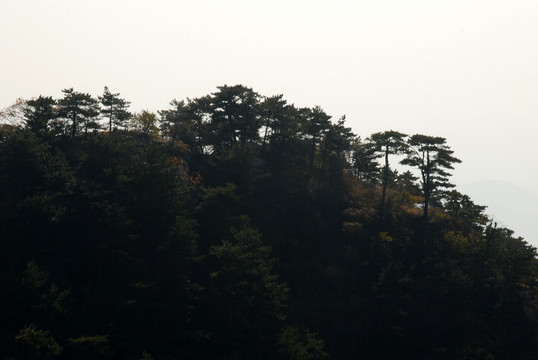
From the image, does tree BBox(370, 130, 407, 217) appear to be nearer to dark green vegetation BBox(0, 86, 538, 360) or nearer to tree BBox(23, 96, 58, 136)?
dark green vegetation BBox(0, 86, 538, 360)

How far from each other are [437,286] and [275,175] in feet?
92.0

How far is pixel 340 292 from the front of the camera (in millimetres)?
45469

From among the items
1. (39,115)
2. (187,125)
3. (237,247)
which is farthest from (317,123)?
(39,115)

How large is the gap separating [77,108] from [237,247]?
34.1 meters

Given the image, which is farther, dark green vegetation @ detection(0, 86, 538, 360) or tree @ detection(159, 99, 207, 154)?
tree @ detection(159, 99, 207, 154)

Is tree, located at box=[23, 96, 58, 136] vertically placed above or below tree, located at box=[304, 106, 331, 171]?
below

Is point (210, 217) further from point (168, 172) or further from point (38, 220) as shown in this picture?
point (38, 220)

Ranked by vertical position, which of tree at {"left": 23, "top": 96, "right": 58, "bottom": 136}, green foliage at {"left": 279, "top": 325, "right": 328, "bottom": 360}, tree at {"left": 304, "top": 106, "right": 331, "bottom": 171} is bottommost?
green foliage at {"left": 279, "top": 325, "right": 328, "bottom": 360}

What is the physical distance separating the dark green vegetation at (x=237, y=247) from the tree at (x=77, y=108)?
0.82 ft

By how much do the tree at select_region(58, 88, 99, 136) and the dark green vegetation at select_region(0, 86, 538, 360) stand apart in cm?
25

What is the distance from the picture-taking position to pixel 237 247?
1348 inches

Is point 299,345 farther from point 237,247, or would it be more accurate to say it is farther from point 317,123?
point 317,123

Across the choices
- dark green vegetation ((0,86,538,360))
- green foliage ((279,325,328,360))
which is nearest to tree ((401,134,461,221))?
dark green vegetation ((0,86,538,360))

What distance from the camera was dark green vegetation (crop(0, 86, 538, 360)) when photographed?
30.1m
